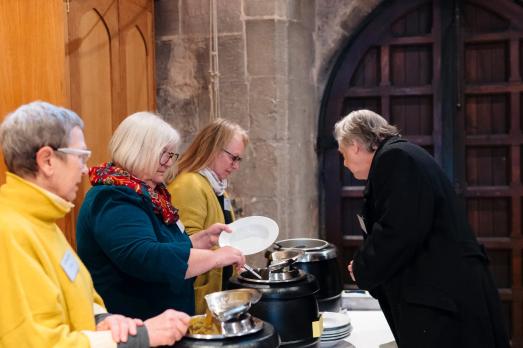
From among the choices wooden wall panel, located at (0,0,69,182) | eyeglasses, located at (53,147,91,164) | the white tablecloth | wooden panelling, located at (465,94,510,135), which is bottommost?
the white tablecloth

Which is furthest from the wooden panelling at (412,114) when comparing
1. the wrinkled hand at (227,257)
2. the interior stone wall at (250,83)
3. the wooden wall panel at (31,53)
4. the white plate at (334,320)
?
the wrinkled hand at (227,257)

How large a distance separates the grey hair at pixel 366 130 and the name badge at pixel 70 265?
1.12m

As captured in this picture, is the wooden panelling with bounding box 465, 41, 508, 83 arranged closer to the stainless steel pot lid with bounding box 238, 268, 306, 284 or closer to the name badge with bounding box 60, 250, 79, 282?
the stainless steel pot lid with bounding box 238, 268, 306, 284

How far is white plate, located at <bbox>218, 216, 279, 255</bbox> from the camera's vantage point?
88.8 inches

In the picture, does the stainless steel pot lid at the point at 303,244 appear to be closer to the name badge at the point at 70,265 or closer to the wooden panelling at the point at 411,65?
the name badge at the point at 70,265

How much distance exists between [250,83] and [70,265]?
227 cm

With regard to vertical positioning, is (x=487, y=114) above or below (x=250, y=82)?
below

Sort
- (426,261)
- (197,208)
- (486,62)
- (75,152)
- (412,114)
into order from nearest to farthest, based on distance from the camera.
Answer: (75,152) < (426,261) < (197,208) < (486,62) < (412,114)

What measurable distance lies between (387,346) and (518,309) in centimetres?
196

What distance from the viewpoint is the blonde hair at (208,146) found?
2.56 m

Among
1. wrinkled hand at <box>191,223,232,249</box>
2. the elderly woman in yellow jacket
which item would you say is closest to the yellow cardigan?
the elderly woman in yellow jacket

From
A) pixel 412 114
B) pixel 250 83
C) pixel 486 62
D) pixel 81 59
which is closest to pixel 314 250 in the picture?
pixel 81 59

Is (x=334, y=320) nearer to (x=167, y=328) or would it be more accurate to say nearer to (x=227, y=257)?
(x=227, y=257)

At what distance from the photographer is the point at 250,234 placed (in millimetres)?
2312
